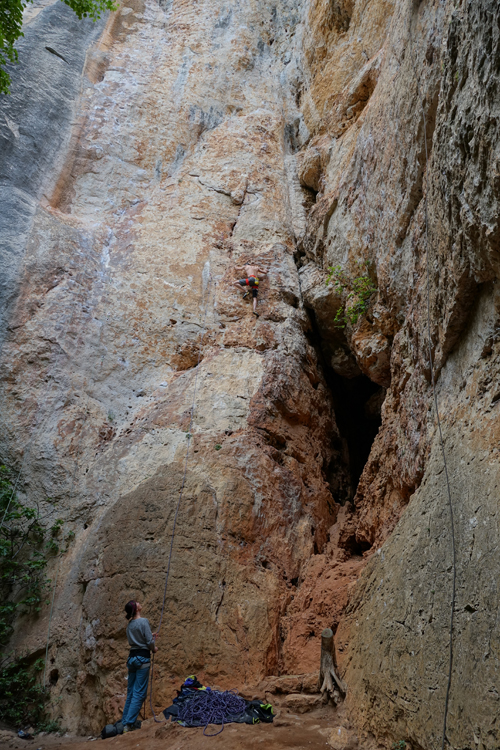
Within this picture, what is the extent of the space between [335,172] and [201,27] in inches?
351

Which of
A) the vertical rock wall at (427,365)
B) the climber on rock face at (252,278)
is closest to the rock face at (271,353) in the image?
the vertical rock wall at (427,365)

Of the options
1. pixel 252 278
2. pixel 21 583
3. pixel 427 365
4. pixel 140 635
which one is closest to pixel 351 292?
pixel 252 278

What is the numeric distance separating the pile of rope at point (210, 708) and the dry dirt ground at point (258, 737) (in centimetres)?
16

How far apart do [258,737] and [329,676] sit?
39.6 inches

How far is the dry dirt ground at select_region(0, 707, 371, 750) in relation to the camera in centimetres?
468

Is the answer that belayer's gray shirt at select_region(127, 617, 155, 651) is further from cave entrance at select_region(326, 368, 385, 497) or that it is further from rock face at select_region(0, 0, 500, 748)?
cave entrance at select_region(326, 368, 385, 497)

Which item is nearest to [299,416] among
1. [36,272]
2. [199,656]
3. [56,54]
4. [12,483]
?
[199,656]

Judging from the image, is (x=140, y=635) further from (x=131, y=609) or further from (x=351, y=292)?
(x=351, y=292)

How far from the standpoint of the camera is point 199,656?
6406mm

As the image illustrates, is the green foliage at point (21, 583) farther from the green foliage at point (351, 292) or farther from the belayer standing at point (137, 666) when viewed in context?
the green foliage at point (351, 292)

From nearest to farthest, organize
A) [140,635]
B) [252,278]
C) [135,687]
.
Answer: [135,687] → [140,635] → [252,278]

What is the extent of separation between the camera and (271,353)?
9641 millimetres

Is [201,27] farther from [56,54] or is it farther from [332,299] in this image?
[332,299]

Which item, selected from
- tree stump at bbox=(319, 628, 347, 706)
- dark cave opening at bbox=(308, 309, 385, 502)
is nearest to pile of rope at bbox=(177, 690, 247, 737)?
tree stump at bbox=(319, 628, 347, 706)
